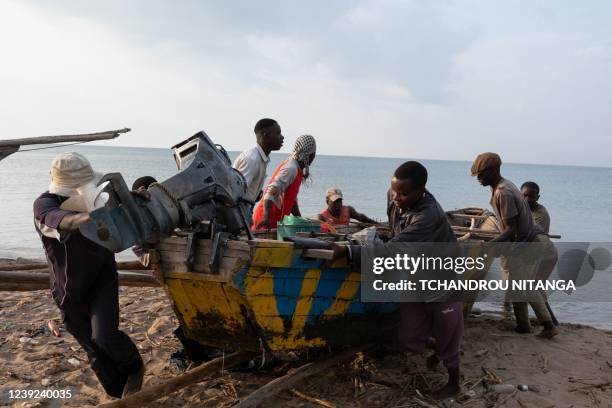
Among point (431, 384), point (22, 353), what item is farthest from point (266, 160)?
point (22, 353)

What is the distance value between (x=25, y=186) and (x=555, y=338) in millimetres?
37512

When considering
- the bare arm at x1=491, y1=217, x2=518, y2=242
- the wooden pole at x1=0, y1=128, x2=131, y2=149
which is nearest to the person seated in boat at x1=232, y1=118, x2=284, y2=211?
the bare arm at x1=491, y1=217, x2=518, y2=242

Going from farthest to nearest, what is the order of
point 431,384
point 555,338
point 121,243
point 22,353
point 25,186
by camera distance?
point 25,186 < point 555,338 < point 22,353 < point 431,384 < point 121,243

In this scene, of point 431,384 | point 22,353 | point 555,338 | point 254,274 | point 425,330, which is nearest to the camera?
point 254,274

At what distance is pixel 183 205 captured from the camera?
326 cm

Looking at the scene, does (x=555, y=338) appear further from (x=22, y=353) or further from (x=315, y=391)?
(x=22, y=353)

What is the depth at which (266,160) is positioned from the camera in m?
5.13

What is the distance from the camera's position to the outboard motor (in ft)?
9.40

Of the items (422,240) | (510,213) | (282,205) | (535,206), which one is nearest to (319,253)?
(422,240)

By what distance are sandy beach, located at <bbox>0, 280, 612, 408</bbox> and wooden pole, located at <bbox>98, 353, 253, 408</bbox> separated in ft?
0.75

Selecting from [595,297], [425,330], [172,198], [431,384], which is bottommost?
[595,297]

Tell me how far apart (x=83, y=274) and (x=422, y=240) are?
235cm

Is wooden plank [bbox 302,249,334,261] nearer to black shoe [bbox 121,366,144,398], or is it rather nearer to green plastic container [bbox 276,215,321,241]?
green plastic container [bbox 276,215,321,241]

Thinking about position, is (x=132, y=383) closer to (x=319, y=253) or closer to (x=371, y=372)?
(x=319, y=253)
